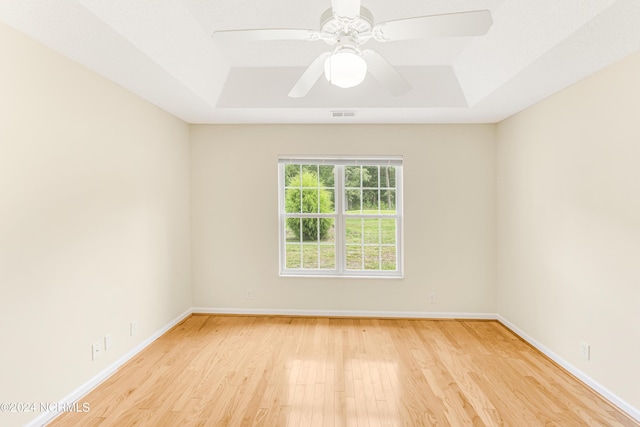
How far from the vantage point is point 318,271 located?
4254 millimetres

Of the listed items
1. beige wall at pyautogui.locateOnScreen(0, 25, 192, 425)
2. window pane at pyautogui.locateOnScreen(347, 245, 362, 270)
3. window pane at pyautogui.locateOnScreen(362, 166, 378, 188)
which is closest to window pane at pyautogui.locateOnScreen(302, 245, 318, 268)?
window pane at pyautogui.locateOnScreen(347, 245, 362, 270)

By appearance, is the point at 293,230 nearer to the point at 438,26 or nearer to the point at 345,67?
the point at 345,67

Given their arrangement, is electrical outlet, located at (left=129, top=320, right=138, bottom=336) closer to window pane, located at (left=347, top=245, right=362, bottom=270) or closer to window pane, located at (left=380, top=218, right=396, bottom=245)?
window pane, located at (left=347, top=245, right=362, bottom=270)

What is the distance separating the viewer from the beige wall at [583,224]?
2.23 metres

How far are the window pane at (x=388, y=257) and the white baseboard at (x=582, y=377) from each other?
1457 mm

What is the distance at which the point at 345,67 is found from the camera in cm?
154

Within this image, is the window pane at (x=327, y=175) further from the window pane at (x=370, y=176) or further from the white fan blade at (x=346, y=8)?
the white fan blade at (x=346, y=8)

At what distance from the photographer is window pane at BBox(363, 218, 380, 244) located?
4.25 meters

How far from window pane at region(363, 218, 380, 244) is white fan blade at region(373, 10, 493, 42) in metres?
2.81

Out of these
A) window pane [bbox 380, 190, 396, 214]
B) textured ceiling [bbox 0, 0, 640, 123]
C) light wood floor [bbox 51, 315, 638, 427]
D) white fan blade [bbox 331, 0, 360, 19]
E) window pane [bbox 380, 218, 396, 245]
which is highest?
textured ceiling [bbox 0, 0, 640, 123]

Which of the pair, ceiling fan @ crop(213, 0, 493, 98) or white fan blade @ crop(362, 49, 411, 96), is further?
white fan blade @ crop(362, 49, 411, 96)

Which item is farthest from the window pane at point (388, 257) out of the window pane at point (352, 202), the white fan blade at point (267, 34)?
the white fan blade at point (267, 34)

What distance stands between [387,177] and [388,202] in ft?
1.04

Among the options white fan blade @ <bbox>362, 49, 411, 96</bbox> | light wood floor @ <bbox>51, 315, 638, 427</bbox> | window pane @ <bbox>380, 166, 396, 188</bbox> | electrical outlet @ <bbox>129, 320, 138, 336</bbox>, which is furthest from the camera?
window pane @ <bbox>380, 166, 396, 188</bbox>
